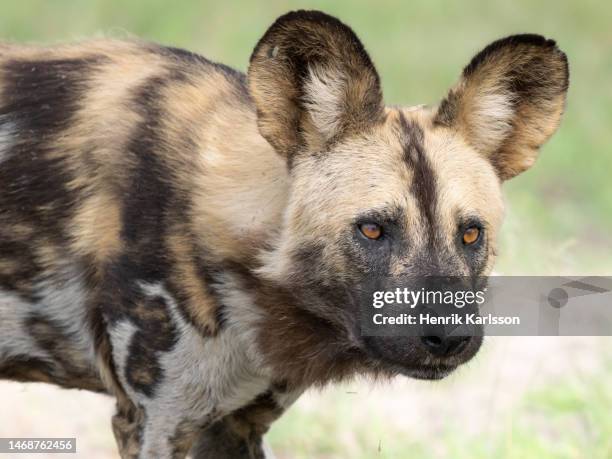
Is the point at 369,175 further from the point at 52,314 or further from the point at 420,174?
the point at 52,314

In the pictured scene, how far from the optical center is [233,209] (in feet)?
11.5

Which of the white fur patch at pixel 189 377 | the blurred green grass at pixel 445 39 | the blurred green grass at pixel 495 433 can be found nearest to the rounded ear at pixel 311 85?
the white fur patch at pixel 189 377

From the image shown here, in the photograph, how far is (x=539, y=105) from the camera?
3670mm

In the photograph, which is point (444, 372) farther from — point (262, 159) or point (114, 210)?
point (114, 210)

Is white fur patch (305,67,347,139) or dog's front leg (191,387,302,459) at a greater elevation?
white fur patch (305,67,347,139)

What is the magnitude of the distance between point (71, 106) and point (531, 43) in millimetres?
1216

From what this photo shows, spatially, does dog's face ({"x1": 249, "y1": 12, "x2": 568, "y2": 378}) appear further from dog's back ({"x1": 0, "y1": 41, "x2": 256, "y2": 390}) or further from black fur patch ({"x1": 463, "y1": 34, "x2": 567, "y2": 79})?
dog's back ({"x1": 0, "y1": 41, "x2": 256, "y2": 390})

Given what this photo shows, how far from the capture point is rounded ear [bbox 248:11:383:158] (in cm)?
336

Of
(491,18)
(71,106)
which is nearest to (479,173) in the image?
(71,106)

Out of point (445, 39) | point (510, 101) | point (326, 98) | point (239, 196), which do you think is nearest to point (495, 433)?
point (510, 101)

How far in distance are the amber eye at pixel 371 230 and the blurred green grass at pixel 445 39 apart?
13.7ft

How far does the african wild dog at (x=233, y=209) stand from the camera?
3.34 metres

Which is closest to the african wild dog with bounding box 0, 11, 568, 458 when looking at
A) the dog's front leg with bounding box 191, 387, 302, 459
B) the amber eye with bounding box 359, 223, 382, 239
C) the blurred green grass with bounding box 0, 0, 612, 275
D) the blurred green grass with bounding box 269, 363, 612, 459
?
the amber eye with bounding box 359, 223, 382, 239

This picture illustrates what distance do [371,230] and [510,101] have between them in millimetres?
617
